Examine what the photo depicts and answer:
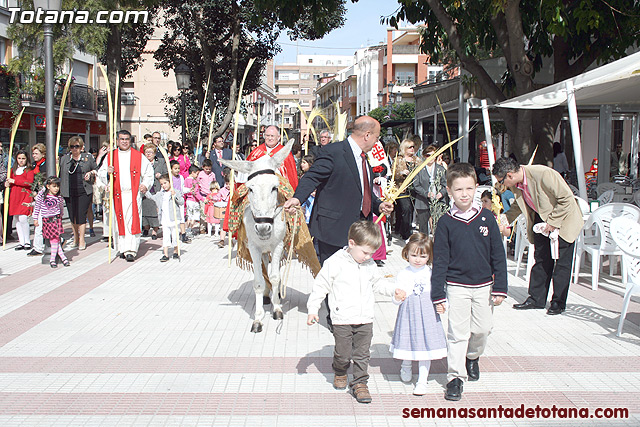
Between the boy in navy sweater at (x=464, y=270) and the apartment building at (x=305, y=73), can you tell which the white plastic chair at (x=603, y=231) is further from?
the apartment building at (x=305, y=73)

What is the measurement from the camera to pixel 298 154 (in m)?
15.0

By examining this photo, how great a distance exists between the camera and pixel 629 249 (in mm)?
6141

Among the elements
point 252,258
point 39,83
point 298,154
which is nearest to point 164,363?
point 252,258

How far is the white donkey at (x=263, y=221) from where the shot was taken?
5754mm

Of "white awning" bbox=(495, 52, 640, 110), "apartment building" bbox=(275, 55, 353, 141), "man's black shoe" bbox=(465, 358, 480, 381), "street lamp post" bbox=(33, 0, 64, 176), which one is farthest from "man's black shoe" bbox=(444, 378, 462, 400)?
"apartment building" bbox=(275, 55, 353, 141)

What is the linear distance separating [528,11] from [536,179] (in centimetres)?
671

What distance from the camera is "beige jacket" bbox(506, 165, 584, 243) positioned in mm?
6676

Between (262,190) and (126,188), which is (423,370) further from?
(126,188)

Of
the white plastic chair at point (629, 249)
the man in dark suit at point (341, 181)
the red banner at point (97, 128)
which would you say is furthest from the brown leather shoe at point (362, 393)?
the red banner at point (97, 128)

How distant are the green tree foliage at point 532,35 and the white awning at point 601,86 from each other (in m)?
1.33

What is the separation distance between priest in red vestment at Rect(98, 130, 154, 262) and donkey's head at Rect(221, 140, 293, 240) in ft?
16.4

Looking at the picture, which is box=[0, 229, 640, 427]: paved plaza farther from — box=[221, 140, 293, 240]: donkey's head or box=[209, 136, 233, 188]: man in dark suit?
box=[209, 136, 233, 188]: man in dark suit

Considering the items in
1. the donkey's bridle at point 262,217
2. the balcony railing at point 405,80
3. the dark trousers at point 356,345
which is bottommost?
the dark trousers at point 356,345

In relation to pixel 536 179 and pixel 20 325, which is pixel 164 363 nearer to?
pixel 20 325
